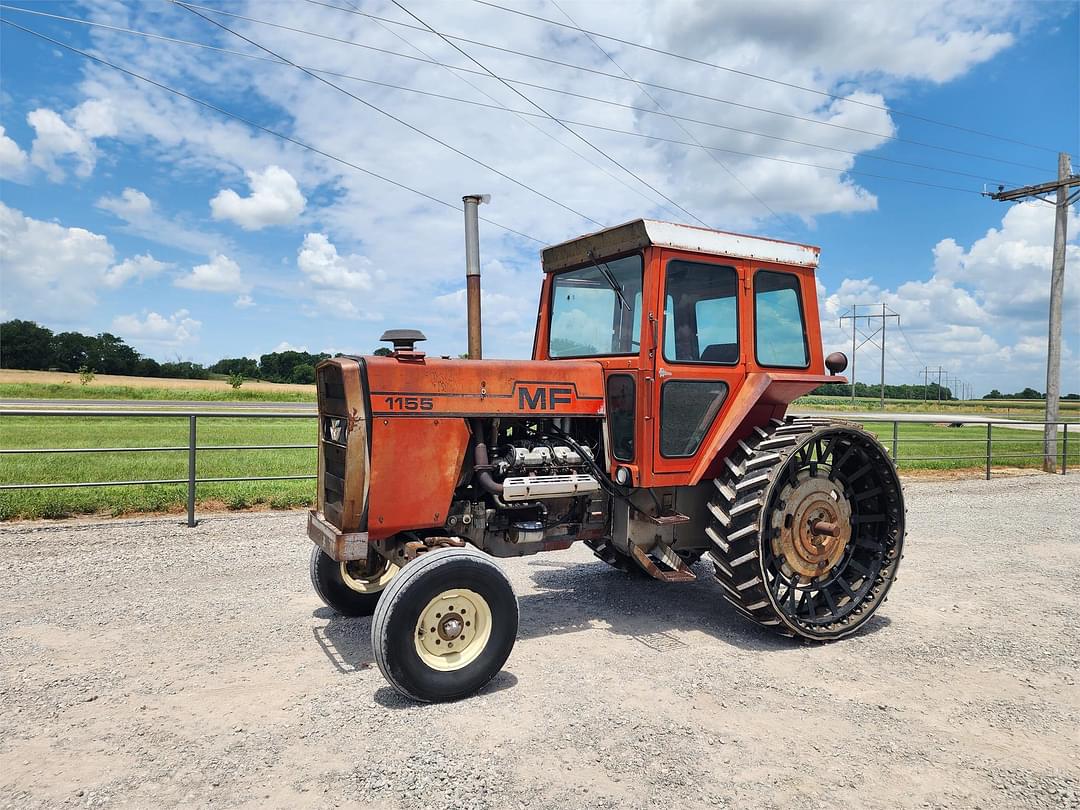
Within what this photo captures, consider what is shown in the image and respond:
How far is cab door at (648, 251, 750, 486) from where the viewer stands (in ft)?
15.4

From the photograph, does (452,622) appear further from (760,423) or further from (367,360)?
(760,423)

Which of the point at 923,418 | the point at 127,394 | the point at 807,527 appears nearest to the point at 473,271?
the point at 807,527

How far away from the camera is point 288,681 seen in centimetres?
394

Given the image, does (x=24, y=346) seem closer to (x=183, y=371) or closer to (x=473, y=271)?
(x=183, y=371)

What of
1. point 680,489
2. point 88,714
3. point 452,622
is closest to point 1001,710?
point 680,489

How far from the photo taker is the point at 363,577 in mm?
5023

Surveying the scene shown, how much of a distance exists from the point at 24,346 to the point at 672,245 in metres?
71.9

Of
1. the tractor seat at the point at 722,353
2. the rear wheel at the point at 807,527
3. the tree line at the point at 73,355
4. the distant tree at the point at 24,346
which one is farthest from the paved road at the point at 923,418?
the distant tree at the point at 24,346

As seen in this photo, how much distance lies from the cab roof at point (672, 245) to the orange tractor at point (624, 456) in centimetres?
1

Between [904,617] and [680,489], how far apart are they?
1.99 meters

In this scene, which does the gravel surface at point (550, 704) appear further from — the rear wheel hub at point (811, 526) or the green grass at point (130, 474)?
the green grass at point (130, 474)

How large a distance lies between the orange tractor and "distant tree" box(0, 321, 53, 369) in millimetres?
70155

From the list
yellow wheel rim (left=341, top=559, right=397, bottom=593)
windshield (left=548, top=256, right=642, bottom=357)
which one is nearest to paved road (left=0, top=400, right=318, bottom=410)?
yellow wheel rim (left=341, top=559, right=397, bottom=593)

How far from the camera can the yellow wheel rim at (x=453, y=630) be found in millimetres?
3744
